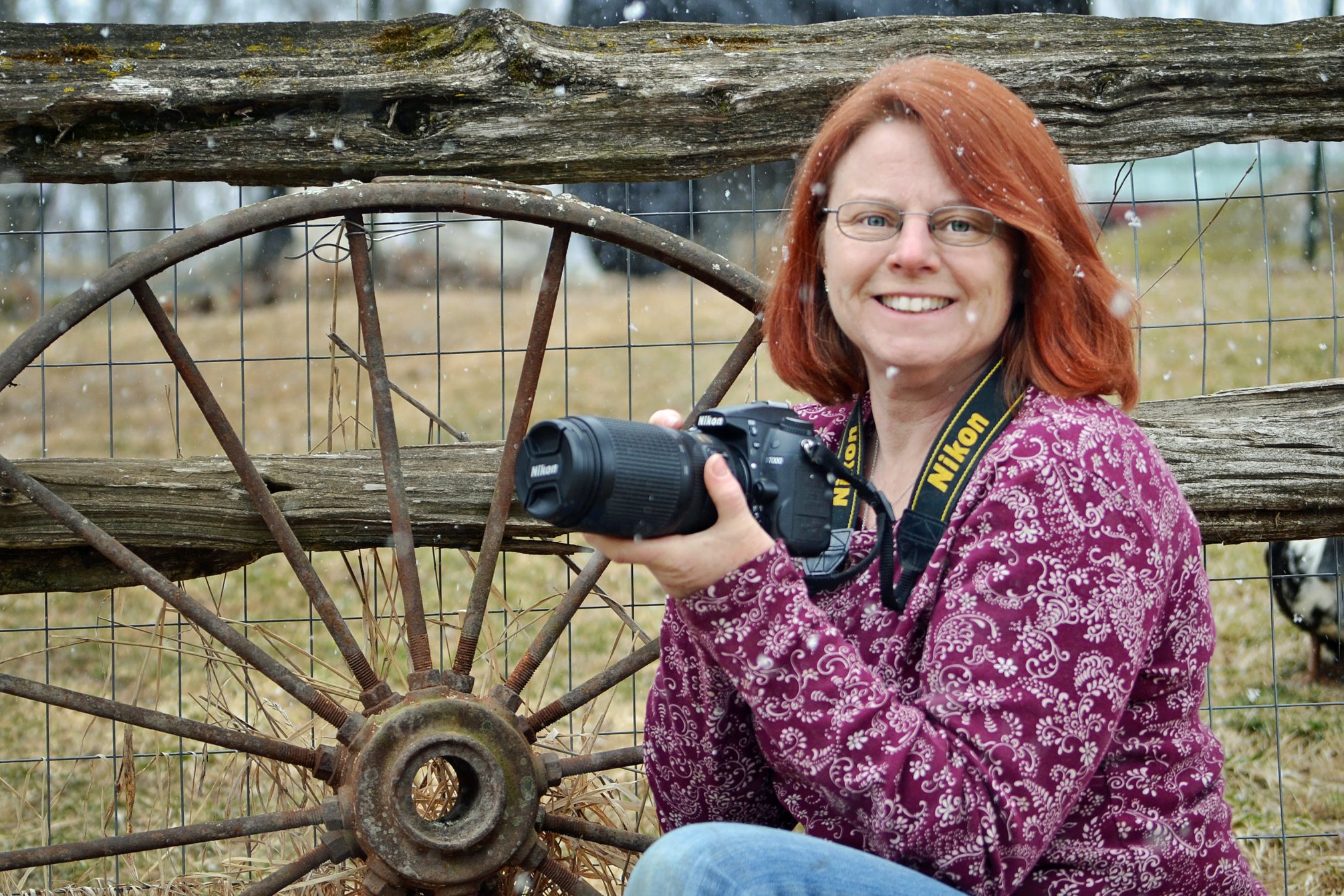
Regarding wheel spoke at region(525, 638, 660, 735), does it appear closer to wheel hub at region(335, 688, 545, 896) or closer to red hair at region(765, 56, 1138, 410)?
wheel hub at region(335, 688, 545, 896)

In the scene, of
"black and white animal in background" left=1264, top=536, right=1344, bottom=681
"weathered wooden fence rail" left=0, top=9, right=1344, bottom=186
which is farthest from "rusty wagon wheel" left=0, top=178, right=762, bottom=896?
"black and white animal in background" left=1264, top=536, right=1344, bottom=681

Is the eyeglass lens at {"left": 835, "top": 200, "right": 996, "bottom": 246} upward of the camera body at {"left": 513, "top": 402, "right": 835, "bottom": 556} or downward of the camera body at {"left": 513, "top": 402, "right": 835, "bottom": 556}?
upward

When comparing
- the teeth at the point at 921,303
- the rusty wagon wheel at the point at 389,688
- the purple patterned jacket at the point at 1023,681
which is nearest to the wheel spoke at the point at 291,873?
the rusty wagon wheel at the point at 389,688

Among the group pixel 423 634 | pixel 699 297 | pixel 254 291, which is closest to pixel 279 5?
pixel 254 291

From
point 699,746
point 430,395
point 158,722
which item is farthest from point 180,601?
point 430,395

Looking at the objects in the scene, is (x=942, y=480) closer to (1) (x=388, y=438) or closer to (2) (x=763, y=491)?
(2) (x=763, y=491)

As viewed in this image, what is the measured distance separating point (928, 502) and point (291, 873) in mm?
1259

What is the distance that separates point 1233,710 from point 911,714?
3.00 meters

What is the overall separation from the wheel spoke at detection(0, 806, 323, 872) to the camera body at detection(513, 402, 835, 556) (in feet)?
3.59

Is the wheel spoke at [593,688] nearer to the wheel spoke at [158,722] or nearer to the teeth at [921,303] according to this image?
the wheel spoke at [158,722]

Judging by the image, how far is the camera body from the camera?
1.23m

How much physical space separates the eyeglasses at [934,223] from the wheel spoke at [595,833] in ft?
3.83

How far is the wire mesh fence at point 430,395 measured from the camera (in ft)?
9.39

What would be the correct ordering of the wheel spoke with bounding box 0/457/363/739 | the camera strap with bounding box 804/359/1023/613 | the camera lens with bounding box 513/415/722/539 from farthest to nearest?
1. the wheel spoke with bounding box 0/457/363/739
2. the camera strap with bounding box 804/359/1023/613
3. the camera lens with bounding box 513/415/722/539
